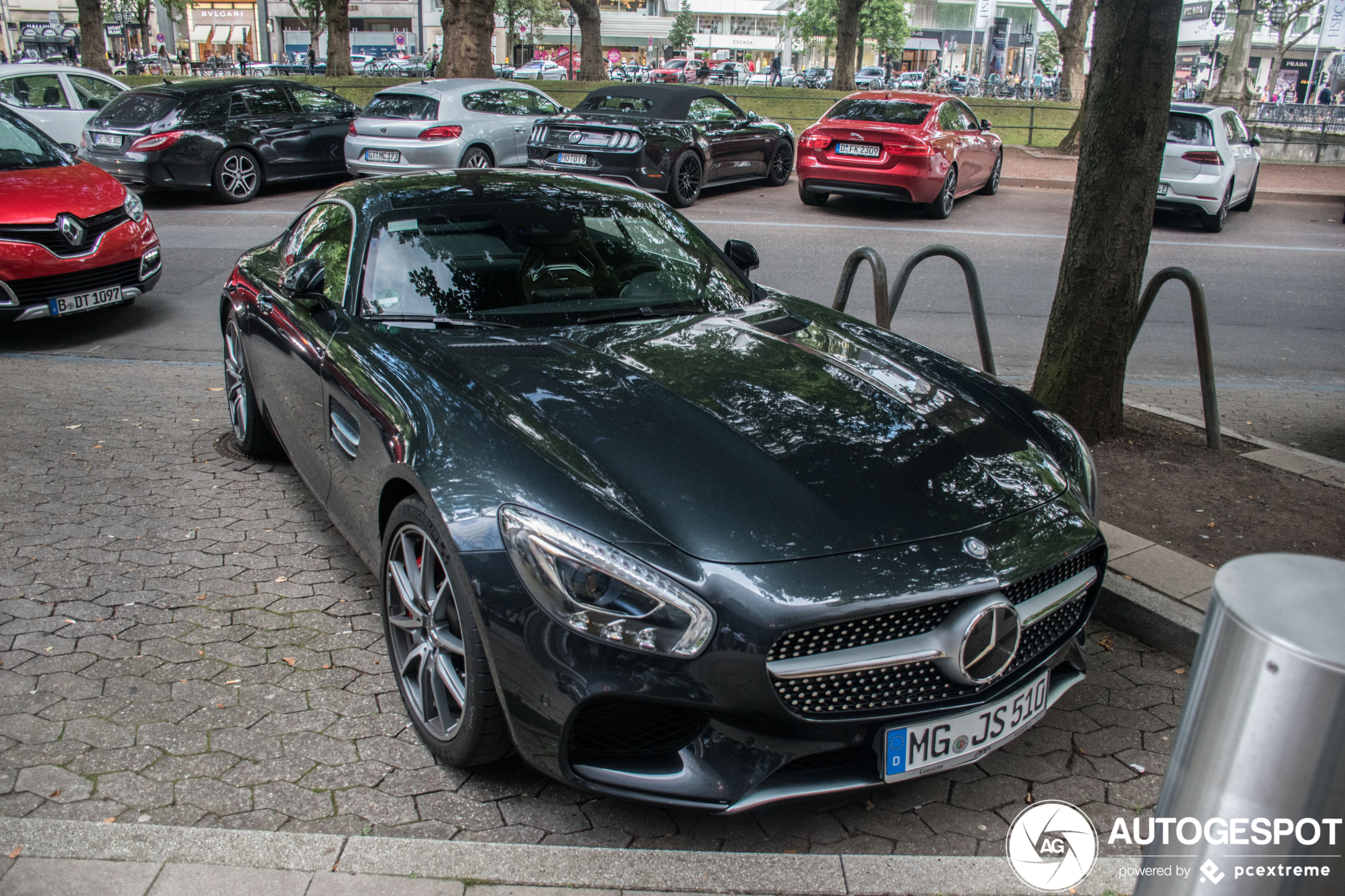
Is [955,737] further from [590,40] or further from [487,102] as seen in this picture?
[590,40]

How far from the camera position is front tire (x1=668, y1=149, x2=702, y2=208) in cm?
1408

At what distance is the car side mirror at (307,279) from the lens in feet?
13.1

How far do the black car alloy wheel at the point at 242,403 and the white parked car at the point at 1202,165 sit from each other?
12153mm

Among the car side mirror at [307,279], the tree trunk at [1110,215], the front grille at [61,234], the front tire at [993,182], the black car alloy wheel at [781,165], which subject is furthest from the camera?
the black car alloy wheel at [781,165]

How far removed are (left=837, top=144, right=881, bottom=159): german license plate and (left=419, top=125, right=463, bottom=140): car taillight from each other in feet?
17.0

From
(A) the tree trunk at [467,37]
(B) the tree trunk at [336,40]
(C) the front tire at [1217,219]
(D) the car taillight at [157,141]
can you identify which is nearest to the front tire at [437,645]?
(D) the car taillight at [157,141]

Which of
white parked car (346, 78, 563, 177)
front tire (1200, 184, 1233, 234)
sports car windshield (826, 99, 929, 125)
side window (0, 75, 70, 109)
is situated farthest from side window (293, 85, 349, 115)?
front tire (1200, 184, 1233, 234)

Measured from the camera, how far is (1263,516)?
4895mm

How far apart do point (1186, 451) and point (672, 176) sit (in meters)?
9.49

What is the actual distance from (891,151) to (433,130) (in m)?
6.15

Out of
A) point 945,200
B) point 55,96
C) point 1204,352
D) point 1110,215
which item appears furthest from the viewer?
point 55,96

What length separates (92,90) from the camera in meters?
16.2

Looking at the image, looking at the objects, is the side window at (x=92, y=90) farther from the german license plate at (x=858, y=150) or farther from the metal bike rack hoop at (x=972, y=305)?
the metal bike rack hoop at (x=972, y=305)

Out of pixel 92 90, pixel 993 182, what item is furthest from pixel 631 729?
pixel 92 90
